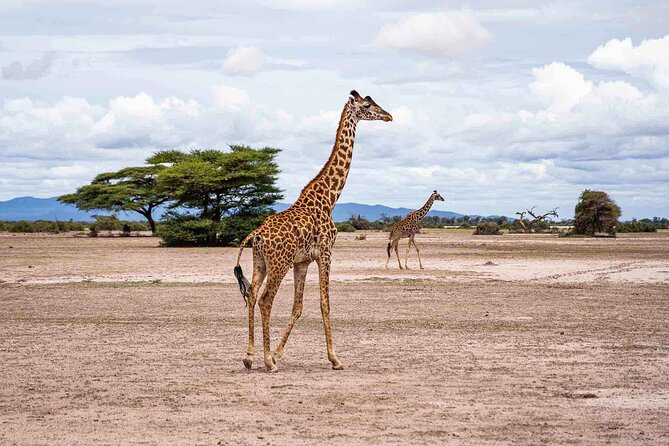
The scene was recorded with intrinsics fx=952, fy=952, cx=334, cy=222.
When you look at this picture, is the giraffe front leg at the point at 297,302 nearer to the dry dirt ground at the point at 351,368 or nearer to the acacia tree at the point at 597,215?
the dry dirt ground at the point at 351,368

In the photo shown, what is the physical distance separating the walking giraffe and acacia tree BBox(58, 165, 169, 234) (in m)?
63.8

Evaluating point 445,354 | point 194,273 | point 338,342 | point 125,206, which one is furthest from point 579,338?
point 125,206

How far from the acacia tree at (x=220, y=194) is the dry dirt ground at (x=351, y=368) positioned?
1089 inches

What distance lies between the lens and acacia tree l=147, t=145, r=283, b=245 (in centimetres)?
5184

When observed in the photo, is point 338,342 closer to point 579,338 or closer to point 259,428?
point 579,338

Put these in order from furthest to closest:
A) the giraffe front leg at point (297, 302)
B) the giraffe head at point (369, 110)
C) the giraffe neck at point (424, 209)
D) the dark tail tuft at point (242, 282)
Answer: the giraffe neck at point (424, 209), the giraffe head at point (369, 110), the giraffe front leg at point (297, 302), the dark tail tuft at point (242, 282)

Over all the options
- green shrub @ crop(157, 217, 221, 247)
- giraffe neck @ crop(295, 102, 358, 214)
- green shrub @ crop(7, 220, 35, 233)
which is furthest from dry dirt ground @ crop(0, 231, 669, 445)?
green shrub @ crop(7, 220, 35, 233)

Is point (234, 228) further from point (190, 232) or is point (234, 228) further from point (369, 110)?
point (369, 110)

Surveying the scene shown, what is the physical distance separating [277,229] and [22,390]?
340 cm

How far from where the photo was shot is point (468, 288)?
23.5 metres

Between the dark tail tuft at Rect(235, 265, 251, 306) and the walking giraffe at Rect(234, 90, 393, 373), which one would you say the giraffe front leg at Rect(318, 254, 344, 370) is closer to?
the walking giraffe at Rect(234, 90, 393, 373)

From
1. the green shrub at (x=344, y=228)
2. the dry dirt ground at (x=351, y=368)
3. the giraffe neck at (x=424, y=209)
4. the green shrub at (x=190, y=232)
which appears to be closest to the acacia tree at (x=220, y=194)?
the green shrub at (x=190, y=232)

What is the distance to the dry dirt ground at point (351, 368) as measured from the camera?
850cm

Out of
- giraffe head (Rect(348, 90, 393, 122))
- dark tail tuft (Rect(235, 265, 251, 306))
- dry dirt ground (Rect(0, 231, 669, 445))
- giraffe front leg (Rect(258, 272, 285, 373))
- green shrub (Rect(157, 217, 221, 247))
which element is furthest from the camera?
green shrub (Rect(157, 217, 221, 247))
